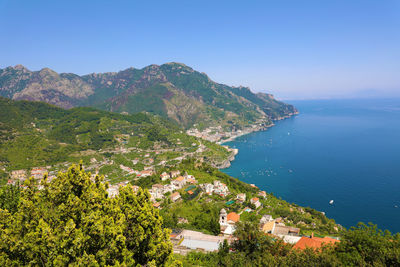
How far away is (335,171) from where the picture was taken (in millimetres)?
76750

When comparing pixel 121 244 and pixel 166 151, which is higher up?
pixel 121 244

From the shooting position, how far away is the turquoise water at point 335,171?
174ft

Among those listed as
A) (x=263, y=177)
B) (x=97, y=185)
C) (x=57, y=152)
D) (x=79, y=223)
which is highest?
(x=97, y=185)

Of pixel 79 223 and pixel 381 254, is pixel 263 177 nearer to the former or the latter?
pixel 381 254

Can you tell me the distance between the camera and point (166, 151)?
98.8 metres

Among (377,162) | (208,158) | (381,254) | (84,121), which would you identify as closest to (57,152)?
(84,121)

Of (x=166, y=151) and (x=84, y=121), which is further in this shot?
(x=84, y=121)

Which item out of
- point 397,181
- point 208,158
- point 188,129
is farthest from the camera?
point 188,129

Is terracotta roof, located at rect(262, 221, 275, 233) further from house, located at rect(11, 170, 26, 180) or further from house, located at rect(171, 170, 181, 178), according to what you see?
house, located at rect(11, 170, 26, 180)

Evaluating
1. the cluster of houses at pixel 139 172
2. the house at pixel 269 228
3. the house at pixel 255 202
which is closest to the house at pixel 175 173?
the cluster of houses at pixel 139 172

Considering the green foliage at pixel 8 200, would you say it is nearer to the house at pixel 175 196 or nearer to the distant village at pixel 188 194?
the distant village at pixel 188 194

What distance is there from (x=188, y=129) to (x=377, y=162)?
375 feet

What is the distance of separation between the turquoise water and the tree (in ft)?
176

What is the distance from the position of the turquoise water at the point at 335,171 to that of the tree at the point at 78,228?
5369 cm
